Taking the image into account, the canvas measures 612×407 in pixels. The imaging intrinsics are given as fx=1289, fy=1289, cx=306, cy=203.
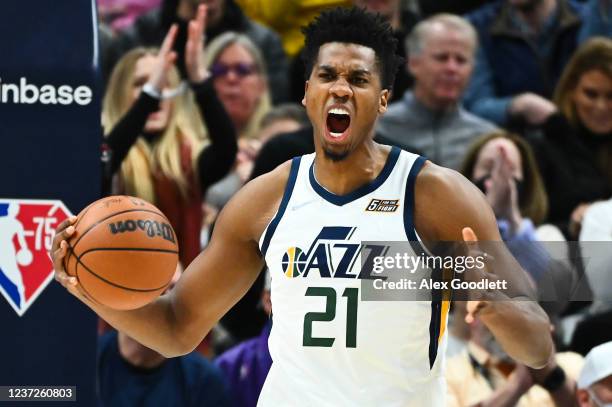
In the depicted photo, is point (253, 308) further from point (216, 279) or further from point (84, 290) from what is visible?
point (84, 290)

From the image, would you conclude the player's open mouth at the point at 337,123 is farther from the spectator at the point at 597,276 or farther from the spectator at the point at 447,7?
the spectator at the point at 447,7

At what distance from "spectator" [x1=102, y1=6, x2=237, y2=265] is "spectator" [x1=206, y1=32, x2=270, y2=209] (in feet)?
2.10

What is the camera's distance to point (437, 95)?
7.85 metres

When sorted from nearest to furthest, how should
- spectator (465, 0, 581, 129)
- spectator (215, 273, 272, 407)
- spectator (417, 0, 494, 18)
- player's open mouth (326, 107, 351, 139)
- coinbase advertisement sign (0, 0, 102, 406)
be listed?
player's open mouth (326, 107, 351, 139), coinbase advertisement sign (0, 0, 102, 406), spectator (215, 273, 272, 407), spectator (465, 0, 581, 129), spectator (417, 0, 494, 18)

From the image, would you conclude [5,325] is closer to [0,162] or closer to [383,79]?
[0,162]

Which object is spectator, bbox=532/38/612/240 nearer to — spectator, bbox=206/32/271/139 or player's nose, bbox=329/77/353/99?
spectator, bbox=206/32/271/139

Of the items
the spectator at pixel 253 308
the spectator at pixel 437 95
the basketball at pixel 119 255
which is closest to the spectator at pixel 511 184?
the spectator at pixel 437 95

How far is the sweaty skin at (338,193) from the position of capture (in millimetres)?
4219

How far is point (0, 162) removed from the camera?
4.77m

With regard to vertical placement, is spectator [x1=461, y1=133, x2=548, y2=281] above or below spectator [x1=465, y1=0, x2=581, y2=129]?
below

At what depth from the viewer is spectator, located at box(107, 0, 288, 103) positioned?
8.14 m

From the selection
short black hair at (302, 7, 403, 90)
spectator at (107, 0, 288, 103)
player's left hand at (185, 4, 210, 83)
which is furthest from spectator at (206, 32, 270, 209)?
short black hair at (302, 7, 403, 90)

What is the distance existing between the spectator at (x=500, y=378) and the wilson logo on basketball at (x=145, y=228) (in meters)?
2.01

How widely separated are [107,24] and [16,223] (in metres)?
4.33
